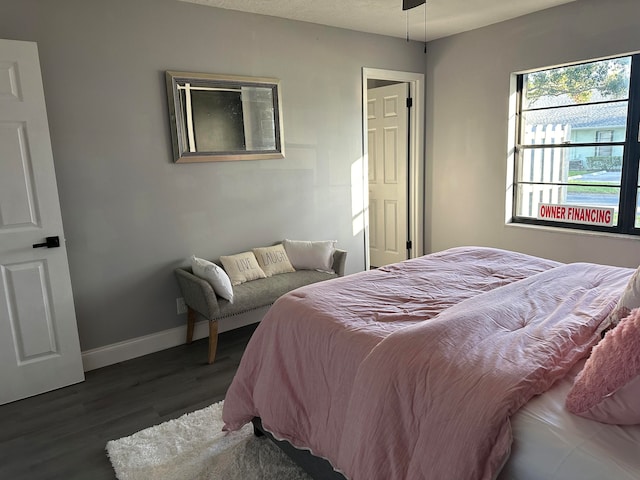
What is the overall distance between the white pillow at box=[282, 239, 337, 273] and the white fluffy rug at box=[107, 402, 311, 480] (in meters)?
1.64

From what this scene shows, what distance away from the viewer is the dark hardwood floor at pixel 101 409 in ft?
→ 7.38

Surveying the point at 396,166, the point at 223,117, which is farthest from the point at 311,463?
the point at 396,166

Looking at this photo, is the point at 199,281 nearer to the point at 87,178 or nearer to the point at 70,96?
the point at 87,178

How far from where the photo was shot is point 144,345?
3449 millimetres

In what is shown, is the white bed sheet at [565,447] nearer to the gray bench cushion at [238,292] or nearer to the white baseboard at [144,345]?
the gray bench cushion at [238,292]

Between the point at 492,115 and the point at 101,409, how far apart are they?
4.00 metres

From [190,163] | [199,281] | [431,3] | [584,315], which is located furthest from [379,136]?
[584,315]

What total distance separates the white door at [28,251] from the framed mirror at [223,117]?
2.95 ft

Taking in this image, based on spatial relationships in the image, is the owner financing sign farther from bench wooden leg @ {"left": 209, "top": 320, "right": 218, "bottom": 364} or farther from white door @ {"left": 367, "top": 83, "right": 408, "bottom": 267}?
bench wooden leg @ {"left": 209, "top": 320, "right": 218, "bottom": 364}

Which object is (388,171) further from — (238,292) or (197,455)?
(197,455)

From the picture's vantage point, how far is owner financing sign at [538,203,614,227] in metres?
3.79

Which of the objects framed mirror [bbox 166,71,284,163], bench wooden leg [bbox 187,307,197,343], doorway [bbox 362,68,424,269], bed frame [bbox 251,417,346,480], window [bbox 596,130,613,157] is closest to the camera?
bed frame [bbox 251,417,346,480]

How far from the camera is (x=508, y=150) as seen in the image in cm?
430

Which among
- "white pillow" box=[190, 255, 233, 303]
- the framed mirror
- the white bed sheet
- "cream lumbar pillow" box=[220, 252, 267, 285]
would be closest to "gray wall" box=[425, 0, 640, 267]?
the framed mirror
